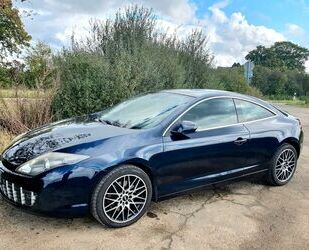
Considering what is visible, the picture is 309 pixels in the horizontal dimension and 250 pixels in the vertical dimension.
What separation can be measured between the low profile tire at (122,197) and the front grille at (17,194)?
0.59 meters

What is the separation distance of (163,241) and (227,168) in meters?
1.55

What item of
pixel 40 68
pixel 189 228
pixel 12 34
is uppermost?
pixel 12 34

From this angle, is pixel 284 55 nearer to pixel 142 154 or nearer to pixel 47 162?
pixel 142 154

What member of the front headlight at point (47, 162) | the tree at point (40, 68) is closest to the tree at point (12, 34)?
the tree at point (40, 68)

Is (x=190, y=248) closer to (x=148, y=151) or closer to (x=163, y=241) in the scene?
(x=163, y=241)

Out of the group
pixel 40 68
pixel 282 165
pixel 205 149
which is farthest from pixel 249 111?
pixel 40 68

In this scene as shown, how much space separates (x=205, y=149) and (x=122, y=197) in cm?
120

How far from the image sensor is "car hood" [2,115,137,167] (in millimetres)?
4160

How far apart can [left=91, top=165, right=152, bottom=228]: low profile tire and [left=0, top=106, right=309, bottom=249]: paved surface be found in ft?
0.39

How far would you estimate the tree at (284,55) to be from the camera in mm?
98500

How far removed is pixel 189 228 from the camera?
4.35 m

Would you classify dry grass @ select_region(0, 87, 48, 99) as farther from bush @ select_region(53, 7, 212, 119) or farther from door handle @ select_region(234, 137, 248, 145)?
door handle @ select_region(234, 137, 248, 145)

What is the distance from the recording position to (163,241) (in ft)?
13.1

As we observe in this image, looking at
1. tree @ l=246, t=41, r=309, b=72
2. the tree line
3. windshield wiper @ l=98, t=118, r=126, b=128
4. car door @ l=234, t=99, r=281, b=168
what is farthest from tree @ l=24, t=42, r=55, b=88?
tree @ l=246, t=41, r=309, b=72
